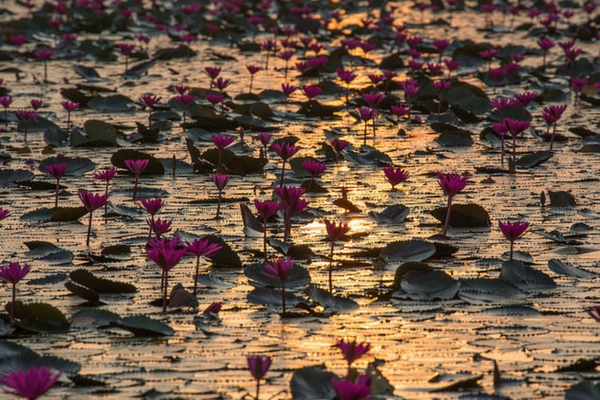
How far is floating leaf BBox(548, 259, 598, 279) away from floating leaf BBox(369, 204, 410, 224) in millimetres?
1161

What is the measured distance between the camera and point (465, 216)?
495 centimetres

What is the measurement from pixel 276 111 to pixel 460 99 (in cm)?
187

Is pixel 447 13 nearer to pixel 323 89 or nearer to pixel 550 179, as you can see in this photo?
pixel 323 89

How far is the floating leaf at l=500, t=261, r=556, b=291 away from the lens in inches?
154

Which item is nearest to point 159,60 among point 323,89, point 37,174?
point 323,89

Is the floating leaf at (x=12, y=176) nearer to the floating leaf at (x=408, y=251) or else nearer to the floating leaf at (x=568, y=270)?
the floating leaf at (x=408, y=251)

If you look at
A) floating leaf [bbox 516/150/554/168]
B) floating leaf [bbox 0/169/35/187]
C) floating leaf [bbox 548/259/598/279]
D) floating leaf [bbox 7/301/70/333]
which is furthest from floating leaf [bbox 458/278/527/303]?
floating leaf [bbox 0/169/35/187]

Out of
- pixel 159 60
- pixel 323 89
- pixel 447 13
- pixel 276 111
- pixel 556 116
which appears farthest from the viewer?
pixel 447 13

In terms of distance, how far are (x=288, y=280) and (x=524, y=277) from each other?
1022 millimetres

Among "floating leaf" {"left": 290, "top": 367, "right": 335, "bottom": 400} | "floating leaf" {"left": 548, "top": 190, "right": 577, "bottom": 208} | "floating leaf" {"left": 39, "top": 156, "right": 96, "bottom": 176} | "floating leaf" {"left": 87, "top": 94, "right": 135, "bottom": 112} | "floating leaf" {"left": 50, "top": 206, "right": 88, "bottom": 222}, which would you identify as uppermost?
"floating leaf" {"left": 87, "top": 94, "right": 135, "bottom": 112}

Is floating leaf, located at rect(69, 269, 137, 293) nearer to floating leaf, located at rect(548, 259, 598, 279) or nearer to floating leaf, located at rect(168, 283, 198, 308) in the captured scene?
floating leaf, located at rect(168, 283, 198, 308)

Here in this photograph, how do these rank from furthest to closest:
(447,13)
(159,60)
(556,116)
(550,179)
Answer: (447,13)
(159,60)
(556,116)
(550,179)

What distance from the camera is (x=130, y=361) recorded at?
3.17 m

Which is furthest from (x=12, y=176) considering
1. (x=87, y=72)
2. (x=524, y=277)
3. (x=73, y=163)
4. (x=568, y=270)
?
(x=87, y=72)
